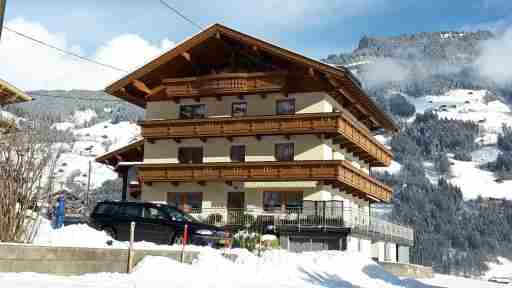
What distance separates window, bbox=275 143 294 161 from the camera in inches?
1575

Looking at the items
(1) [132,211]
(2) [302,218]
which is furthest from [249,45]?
(1) [132,211]

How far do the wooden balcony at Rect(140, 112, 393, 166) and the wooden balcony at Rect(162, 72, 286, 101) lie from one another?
1679 millimetres

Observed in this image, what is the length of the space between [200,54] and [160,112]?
15.1 ft

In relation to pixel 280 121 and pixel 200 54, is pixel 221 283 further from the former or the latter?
pixel 200 54

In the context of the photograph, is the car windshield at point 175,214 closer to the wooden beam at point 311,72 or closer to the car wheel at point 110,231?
the car wheel at point 110,231

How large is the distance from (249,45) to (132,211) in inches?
714

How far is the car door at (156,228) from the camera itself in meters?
24.1

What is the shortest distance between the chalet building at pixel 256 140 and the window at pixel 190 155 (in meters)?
0.06

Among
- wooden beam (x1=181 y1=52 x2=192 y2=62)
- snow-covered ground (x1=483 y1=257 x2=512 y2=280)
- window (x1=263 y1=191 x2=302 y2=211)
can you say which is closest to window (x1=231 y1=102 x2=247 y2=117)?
wooden beam (x1=181 y1=52 x2=192 y2=62)

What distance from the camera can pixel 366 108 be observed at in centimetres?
4572

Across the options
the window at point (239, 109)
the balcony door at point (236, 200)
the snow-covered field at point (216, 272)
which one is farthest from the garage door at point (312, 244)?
the window at point (239, 109)

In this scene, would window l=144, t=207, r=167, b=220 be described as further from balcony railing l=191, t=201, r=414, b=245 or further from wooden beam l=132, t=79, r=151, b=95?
wooden beam l=132, t=79, r=151, b=95

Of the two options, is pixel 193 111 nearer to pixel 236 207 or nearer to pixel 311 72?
pixel 236 207

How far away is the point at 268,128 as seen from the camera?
39.5 m
